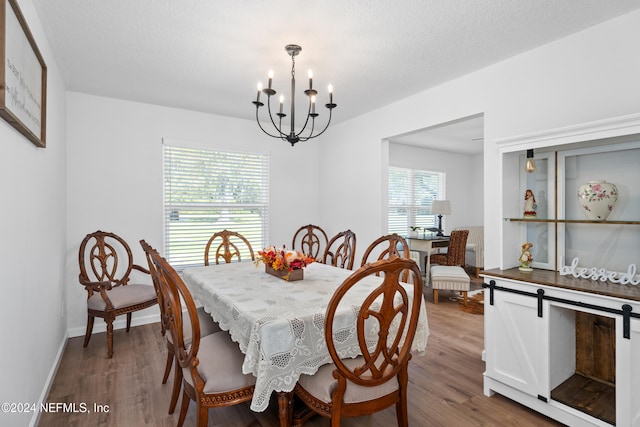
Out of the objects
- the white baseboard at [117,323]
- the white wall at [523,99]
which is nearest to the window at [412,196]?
the white wall at [523,99]

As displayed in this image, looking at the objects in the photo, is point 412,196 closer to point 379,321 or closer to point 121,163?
point 121,163

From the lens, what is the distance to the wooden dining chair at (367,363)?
1.39m

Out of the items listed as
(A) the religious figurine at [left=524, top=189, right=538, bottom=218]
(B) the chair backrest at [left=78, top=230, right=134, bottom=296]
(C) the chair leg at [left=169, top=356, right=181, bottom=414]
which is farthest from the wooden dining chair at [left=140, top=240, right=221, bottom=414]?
(A) the religious figurine at [left=524, top=189, right=538, bottom=218]

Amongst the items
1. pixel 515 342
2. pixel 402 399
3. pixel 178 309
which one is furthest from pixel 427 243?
pixel 178 309

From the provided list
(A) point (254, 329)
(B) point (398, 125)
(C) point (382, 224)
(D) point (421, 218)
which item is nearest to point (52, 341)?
(A) point (254, 329)

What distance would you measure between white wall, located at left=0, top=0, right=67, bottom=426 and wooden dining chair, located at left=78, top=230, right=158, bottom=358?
0.24 meters

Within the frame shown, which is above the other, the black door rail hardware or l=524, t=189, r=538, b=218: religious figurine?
l=524, t=189, r=538, b=218: religious figurine

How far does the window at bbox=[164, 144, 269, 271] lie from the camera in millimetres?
4000

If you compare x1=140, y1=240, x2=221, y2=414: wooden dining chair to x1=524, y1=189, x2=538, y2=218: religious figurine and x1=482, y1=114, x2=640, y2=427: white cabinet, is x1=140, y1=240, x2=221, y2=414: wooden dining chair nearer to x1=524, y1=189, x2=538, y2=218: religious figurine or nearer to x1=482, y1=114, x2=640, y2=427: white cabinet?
x1=482, y1=114, x2=640, y2=427: white cabinet

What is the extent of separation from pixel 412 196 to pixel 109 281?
5.08 meters

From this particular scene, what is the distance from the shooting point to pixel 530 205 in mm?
2490

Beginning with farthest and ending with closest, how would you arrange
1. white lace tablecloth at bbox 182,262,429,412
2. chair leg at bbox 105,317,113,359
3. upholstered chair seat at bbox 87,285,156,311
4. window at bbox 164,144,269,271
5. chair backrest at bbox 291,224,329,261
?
chair backrest at bbox 291,224,329,261, window at bbox 164,144,269,271, upholstered chair seat at bbox 87,285,156,311, chair leg at bbox 105,317,113,359, white lace tablecloth at bbox 182,262,429,412

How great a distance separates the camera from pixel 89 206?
3.53 metres

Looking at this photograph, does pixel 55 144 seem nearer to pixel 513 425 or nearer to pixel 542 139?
pixel 542 139
